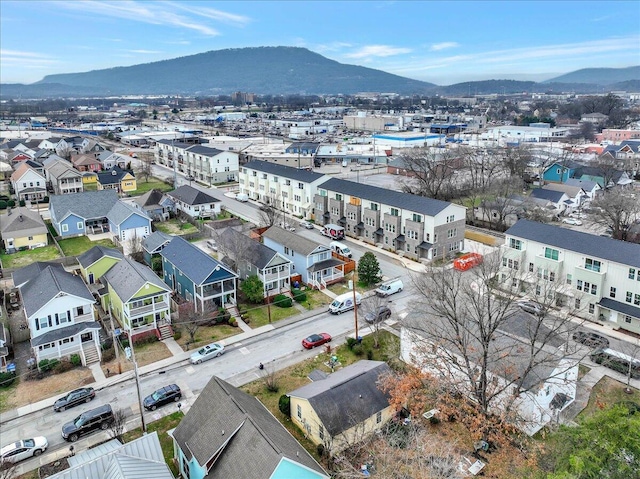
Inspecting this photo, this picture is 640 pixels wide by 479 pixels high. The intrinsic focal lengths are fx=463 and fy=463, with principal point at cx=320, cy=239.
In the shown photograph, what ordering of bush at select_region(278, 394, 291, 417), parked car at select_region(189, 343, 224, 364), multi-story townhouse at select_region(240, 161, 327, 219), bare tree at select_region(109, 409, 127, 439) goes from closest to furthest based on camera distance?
bare tree at select_region(109, 409, 127, 439)
bush at select_region(278, 394, 291, 417)
parked car at select_region(189, 343, 224, 364)
multi-story townhouse at select_region(240, 161, 327, 219)

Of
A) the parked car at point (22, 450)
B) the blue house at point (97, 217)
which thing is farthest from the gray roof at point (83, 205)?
the parked car at point (22, 450)

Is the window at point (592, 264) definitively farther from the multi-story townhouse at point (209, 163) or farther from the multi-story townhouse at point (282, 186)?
the multi-story townhouse at point (209, 163)

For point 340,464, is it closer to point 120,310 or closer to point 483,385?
point 483,385

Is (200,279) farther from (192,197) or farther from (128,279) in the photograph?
(192,197)

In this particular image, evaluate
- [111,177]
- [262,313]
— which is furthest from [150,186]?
[262,313]

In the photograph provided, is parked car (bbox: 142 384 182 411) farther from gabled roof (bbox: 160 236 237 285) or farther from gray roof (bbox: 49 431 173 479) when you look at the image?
gabled roof (bbox: 160 236 237 285)

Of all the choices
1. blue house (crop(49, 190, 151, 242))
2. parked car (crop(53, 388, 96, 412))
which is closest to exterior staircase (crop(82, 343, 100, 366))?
parked car (crop(53, 388, 96, 412))
